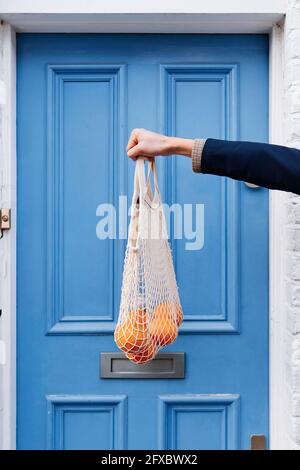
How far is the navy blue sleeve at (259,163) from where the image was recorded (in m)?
1.45

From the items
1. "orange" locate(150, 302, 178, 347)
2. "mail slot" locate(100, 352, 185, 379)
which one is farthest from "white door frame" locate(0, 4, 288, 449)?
"orange" locate(150, 302, 178, 347)

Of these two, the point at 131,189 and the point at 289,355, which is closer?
the point at 289,355

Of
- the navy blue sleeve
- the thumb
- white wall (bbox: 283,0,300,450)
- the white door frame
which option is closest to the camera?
the navy blue sleeve

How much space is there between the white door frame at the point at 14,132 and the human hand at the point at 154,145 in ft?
1.67

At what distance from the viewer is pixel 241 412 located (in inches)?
80.4

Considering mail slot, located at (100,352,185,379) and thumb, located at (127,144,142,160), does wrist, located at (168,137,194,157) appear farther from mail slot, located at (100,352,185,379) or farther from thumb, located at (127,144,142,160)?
mail slot, located at (100,352,185,379)

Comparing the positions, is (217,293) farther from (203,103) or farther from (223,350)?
(203,103)

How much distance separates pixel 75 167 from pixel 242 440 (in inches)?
46.4

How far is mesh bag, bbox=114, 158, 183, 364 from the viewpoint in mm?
1701

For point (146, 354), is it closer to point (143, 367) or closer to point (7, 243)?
point (143, 367)

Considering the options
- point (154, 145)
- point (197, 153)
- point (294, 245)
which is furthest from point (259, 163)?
point (294, 245)

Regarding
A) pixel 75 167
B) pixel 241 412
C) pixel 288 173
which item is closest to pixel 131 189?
pixel 75 167

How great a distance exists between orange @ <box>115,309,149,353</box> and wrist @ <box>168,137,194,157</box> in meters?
0.50

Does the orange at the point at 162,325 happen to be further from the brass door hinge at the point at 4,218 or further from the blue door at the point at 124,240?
the brass door hinge at the point at 4,218
